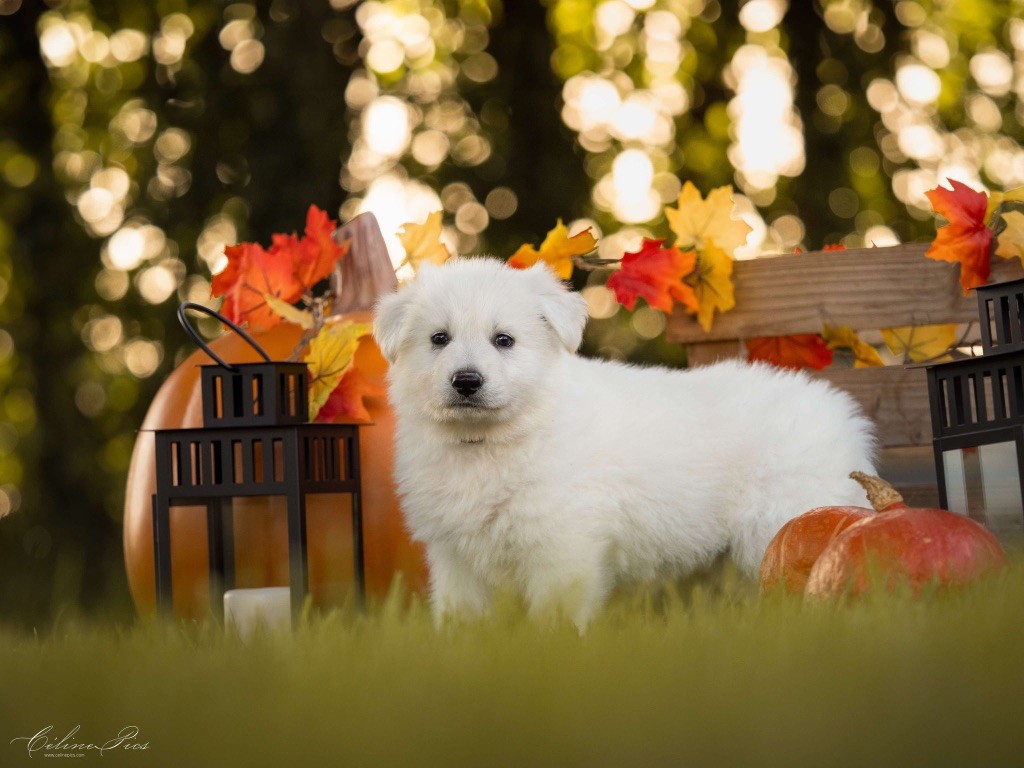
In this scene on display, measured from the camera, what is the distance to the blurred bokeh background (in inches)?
275

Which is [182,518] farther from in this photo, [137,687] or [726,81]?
[726,81]

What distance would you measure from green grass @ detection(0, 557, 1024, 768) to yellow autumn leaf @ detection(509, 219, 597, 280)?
212 centimetres

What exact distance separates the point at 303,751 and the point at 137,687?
400 millimetres

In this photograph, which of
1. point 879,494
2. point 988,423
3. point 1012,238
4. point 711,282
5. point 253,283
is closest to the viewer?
point 879,494

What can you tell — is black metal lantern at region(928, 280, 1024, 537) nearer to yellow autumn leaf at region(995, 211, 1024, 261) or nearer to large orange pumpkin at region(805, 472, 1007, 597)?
large orange pumpkin at region(805, 472, 1007, 597)

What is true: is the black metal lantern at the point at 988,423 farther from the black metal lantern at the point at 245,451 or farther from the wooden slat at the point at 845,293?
the black metal lantern at the point at 245,451

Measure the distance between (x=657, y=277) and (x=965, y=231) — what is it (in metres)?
1.04

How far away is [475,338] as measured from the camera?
3182 millimetres

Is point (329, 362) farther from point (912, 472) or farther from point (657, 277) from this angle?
point (912, 472)

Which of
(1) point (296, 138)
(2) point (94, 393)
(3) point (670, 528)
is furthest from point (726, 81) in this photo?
(3) point (670, 528)

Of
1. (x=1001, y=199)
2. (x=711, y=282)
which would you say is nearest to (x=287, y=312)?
(x=711, y=282)

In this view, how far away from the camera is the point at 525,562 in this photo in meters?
3.11

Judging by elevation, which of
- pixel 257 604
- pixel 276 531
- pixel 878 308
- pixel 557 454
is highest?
pixel 878 308

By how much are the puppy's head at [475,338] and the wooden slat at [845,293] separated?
1.13m
